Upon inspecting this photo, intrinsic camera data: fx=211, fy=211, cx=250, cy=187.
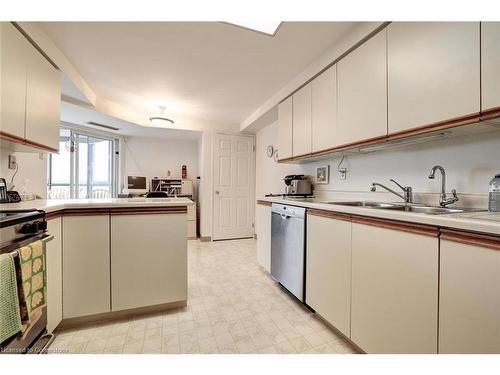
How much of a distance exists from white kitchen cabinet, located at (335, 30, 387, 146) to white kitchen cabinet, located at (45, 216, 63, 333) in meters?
2.22

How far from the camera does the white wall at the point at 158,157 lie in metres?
4.70

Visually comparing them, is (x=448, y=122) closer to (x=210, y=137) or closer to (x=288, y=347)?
(x=288, y=347)

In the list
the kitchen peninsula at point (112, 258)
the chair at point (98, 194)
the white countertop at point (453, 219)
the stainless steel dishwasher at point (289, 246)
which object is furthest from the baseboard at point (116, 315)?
the chair at point (98, 194)

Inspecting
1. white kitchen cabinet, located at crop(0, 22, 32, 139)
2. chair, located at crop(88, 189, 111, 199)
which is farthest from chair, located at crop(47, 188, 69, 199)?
white kitchen cabinet, located at crop(0, 22, 32, 139)

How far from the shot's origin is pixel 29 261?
1.02 m

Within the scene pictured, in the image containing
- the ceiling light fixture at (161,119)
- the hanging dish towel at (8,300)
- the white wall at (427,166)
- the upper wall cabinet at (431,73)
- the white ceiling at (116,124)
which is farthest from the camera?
the ceiling light fixture at (161,119)

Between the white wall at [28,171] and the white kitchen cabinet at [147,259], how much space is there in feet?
3.99

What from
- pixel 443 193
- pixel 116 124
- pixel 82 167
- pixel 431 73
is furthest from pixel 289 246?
pixel 82 167

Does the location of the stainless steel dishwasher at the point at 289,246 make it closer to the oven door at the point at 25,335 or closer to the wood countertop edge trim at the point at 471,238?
the wood countertop edge trim at the point at 471,238

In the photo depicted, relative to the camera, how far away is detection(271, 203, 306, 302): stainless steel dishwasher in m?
1.80

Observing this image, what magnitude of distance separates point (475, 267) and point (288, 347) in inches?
43.5

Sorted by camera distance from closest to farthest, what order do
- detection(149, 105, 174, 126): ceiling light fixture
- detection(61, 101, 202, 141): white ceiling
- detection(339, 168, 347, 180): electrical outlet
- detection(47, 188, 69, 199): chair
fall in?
detection(339, 168, 347, 180): electrical outlet, detection(61, 101, 202, 141): white ceiling, detection(149, 105, 174, 126): ceiling light fixture, detection(47, 188, 69, 199): chair

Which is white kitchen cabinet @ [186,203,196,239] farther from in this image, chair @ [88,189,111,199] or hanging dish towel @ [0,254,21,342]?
hanging dish towel @ [0,254,21,342]
